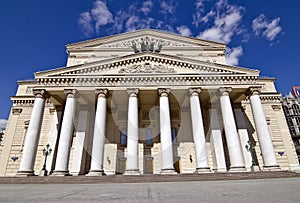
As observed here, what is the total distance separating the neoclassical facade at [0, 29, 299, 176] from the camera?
59.7 ft

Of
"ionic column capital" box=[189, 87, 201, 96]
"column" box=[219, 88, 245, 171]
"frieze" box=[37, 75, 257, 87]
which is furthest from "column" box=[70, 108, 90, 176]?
"column" box=[219, 88, 245, 171]

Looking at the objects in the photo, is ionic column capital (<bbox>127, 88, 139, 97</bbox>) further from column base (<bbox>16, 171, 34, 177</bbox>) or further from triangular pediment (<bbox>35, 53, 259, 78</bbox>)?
column base (<bbox>16, 171, 34, 177</bbox>)

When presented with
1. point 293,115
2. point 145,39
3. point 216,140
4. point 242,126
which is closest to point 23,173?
point 216,140

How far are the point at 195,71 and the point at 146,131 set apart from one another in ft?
33.7

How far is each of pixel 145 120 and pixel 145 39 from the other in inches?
565

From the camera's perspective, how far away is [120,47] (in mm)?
31938

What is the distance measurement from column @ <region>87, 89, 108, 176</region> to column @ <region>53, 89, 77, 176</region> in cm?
244

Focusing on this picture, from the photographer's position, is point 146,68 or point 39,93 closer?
point 39,93

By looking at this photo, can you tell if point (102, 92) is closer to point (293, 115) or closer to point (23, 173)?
point (23, 173)

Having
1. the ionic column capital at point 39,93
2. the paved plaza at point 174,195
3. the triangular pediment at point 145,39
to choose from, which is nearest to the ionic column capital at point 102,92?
the ionic column capital at point 39,93

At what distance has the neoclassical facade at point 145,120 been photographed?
1819 cm

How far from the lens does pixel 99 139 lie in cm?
1817

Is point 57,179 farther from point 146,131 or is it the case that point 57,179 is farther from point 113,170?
point 146,131

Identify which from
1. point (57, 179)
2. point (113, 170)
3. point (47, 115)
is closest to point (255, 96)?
point (113, 170)
